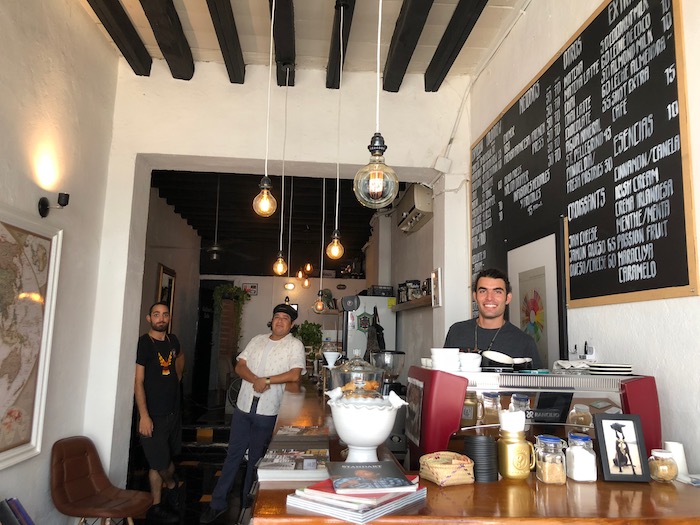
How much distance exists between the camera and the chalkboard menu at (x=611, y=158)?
198cm

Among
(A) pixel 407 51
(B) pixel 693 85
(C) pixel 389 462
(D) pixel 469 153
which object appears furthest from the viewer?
(D) pixel 469 153

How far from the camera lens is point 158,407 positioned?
446cm

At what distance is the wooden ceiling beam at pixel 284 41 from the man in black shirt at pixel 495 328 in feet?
6.86

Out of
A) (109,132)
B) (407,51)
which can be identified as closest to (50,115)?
(109,132)

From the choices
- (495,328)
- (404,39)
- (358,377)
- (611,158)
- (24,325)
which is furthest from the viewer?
(404,39)

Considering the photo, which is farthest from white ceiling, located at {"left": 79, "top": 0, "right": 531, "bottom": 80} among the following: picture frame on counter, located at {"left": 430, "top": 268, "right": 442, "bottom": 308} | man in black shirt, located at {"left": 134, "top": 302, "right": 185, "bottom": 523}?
man in black shirt, located at {"left": 134, "top": 302, "right": 185, "bottom": 523}

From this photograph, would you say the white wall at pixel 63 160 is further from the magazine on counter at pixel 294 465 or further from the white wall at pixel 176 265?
the white wall at pixel 176 265

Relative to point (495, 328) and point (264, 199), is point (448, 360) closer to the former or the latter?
point (495, 328)

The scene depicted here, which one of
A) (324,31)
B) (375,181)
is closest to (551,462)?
(375,181)

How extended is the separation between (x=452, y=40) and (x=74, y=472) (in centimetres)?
393

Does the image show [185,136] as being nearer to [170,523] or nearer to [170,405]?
[170,405]

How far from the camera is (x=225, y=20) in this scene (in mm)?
3486

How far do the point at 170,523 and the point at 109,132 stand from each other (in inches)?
124

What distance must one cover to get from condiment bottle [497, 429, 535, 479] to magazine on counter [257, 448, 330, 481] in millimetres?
560
